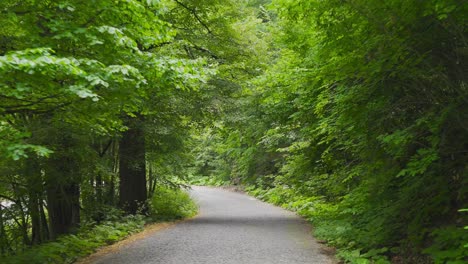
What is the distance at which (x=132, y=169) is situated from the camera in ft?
43.3

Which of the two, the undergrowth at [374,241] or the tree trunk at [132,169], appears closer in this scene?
the undergrowth at [374,241]

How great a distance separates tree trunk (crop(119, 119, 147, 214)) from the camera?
13.1 m

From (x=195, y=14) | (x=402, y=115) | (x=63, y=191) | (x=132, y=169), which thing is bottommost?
(x=63, y=191)

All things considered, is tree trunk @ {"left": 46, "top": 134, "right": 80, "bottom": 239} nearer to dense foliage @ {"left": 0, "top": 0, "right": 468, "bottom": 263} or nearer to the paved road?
dense foliage @ {"left": 0, "top": 0, "right": 468, "bottom": 263}

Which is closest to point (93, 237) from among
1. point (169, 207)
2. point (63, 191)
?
point (63, 191)

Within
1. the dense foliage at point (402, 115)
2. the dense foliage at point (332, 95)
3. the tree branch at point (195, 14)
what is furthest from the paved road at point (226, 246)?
the tree branch at point (195, 14)

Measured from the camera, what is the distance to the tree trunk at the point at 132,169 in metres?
13.1

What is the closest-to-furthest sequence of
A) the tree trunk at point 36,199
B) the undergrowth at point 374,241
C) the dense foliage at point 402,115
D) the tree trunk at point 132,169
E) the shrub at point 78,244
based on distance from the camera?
the undergrowth at point 374,241
the dense foliage at point 402,115
the shrub at point 78,244
the tree trunk at point 36,199
the tree trunk at point 132,169

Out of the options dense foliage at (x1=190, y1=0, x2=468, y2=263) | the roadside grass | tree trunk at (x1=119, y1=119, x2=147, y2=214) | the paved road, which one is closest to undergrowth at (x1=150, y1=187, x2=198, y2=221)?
the roadside grass

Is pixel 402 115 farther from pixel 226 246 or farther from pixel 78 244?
pixel 78 244

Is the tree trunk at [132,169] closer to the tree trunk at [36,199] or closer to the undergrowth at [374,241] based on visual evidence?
the tree trunk at [36,199]

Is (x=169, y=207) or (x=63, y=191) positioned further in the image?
(x=169, y=207)

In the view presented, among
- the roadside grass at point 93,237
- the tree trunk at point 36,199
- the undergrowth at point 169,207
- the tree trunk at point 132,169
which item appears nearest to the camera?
the roadside grass at point 93,237

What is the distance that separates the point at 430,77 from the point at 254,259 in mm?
4600
